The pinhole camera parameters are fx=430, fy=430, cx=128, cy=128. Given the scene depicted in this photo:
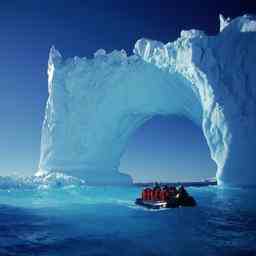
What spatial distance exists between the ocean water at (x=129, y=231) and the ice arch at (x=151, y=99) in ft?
45.7

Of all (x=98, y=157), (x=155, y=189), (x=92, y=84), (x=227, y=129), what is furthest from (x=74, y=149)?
(x=155, y=189)

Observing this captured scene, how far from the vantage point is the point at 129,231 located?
1387 cm

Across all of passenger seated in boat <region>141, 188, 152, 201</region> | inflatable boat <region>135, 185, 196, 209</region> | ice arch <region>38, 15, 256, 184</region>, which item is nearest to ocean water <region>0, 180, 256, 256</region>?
inflatable boat <region>135, 185, 196, 209</region>

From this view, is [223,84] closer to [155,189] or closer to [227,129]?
[227,129]

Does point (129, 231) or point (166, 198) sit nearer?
point (129, 231)

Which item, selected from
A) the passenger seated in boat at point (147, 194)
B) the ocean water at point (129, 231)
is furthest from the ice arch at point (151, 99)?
the ocean water at point (129, 231)

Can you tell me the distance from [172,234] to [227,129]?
70.6ft

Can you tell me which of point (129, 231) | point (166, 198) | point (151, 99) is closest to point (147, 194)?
point (166, 198)

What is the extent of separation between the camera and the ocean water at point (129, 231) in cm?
1092

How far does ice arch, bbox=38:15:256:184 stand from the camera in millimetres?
33656

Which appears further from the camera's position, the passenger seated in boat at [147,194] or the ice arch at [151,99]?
the ice arch at [151,99]

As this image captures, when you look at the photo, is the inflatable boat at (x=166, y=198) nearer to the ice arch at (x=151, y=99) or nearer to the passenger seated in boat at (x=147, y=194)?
the passenger seated in boat at (x=147, y=194)

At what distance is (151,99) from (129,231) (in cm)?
2947

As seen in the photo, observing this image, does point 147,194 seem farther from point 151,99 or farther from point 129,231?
point 151,99
